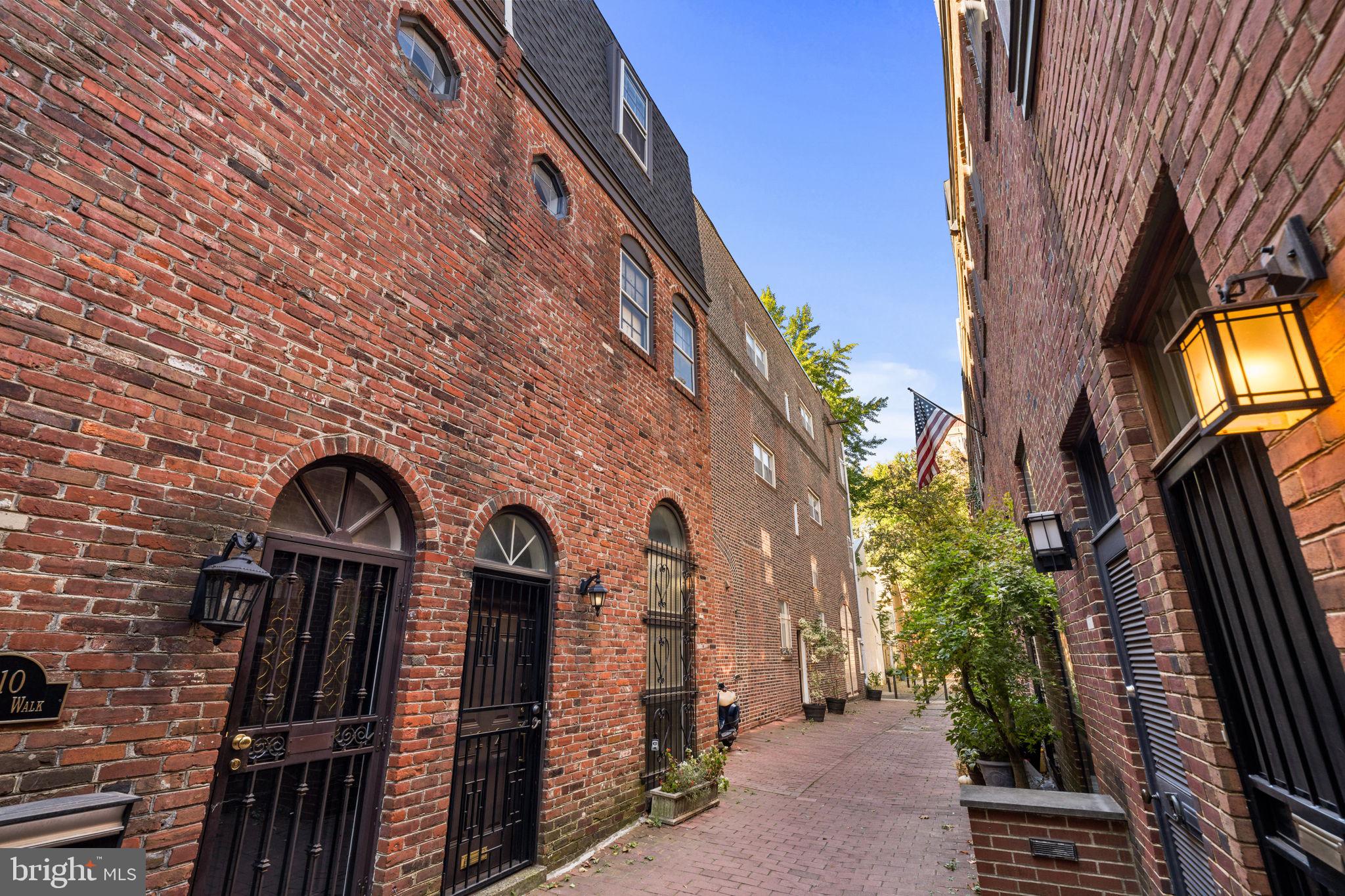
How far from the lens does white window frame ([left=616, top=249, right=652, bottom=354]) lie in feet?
25.0

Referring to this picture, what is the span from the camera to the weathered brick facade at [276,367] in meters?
2.73

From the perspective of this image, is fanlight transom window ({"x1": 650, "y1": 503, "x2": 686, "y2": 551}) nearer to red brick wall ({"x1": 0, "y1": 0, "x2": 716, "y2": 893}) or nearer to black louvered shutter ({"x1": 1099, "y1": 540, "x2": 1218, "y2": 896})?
red brick wall ({"x1": 0, "y1": 0, "x2": 716, "y2": 893})

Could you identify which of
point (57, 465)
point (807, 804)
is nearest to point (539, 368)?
point (57, 465)

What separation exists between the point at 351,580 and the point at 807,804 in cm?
588

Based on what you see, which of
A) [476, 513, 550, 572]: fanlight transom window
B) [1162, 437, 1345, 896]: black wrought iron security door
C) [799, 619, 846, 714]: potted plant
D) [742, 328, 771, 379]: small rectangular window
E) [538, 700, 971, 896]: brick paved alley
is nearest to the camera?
[1162, 437, 1345, 896]: black wrought iron security door

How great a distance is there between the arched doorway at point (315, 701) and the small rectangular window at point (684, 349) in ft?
17.7

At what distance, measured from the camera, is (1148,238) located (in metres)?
2.18

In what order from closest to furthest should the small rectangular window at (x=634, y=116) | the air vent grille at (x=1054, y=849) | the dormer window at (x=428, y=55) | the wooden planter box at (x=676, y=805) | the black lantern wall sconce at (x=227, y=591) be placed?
the black lantern wall sconce at (x=227, y=591) → the air vent grille at (x=1054, y=849) → the dormer window at (x=428, y=55) → the wooden planter box at (x=676, y=805) → the small rectangular window at (x=634, y=116)

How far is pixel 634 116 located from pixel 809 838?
948 centimetres

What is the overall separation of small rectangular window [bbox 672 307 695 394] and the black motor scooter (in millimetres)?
5281

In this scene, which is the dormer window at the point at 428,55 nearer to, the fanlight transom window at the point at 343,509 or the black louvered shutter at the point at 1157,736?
the fanlight transom window at the point at 343,509

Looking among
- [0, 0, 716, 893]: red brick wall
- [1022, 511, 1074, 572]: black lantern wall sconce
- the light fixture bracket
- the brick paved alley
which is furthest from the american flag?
the light fixture bracket

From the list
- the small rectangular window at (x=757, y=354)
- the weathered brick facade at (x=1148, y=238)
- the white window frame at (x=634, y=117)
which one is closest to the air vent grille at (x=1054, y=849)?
the weathered brick facade at (x=1148, y=238)

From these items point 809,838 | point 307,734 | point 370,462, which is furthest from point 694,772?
point 370,462
